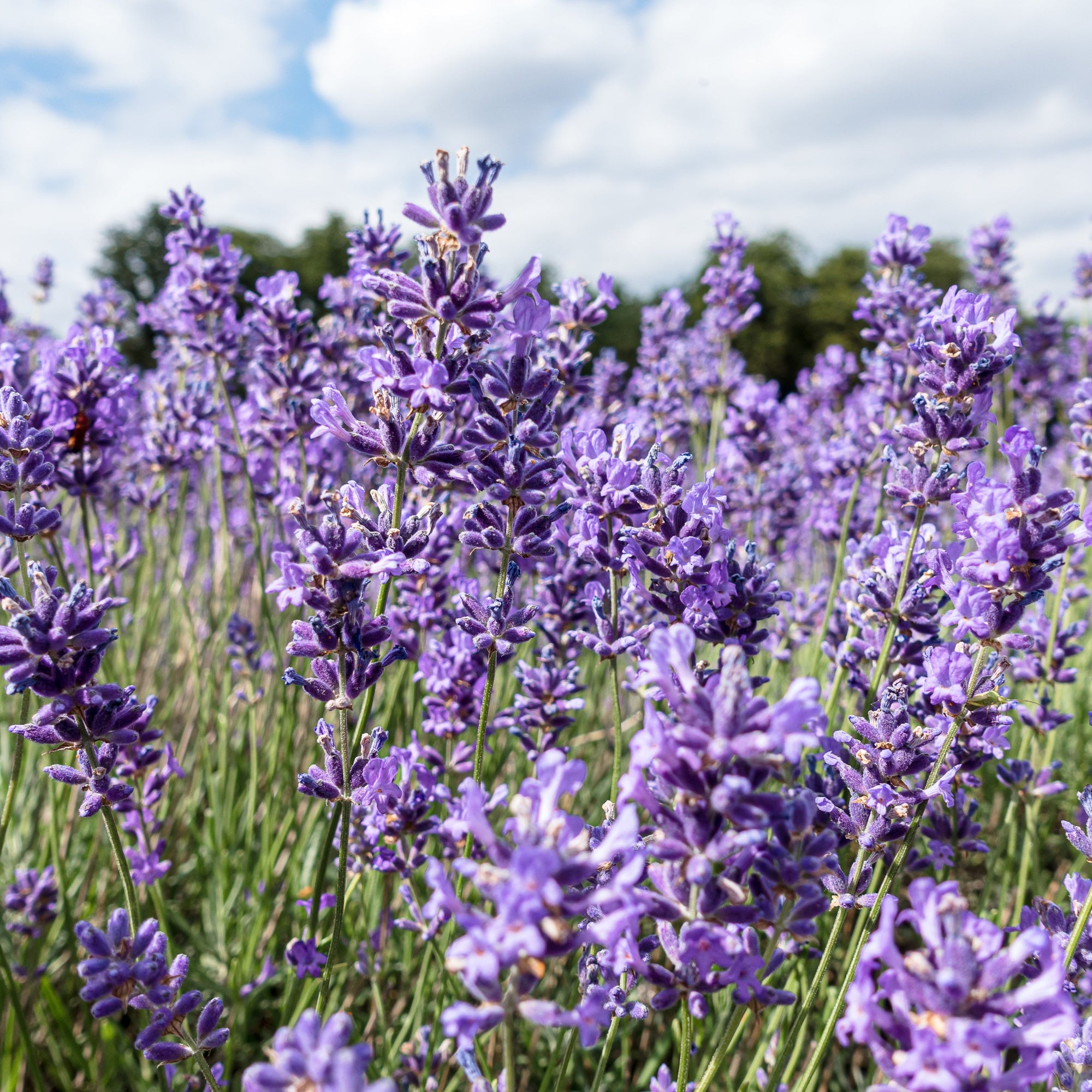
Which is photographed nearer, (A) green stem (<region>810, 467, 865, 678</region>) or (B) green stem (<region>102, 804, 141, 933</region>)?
(B) green stem (<region>102, 804, 141, 933</region>)

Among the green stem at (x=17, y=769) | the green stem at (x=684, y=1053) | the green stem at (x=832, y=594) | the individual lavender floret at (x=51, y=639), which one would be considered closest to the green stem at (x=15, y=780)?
the green stem at (x=17, y=769)

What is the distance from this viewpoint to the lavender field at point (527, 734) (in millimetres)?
910

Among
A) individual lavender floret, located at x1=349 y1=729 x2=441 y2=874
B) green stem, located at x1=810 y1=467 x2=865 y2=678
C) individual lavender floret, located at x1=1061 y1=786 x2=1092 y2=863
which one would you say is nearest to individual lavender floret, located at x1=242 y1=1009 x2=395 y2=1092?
individual lavender floret, located at x1=349 y1=729 x2=441 y2=874

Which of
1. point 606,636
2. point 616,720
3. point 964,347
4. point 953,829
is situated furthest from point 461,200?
point 953,829

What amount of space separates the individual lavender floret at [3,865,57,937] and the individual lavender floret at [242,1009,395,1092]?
2087mm

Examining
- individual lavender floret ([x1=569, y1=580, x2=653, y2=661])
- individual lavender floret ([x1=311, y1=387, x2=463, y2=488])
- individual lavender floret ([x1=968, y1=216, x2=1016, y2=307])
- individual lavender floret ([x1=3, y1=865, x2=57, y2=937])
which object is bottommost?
individual lavender floret ([x1=3, y1=865, x2=57, y2=937])

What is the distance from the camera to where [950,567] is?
60.9 inches

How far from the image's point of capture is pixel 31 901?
A: 236 centimetres

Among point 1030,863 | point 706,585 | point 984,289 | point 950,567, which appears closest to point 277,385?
point 706,585

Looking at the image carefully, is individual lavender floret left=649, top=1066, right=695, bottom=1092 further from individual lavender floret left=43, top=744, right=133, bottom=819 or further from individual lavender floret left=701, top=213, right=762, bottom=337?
individual lavender floret left=701, top=213, right=762, bottom=337

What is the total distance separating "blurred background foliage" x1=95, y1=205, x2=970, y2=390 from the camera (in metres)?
30.6

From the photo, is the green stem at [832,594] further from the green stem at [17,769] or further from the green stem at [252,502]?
the green stem at [17,769]

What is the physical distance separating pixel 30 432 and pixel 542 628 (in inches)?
52.1

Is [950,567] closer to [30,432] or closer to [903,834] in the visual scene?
[903,834]
